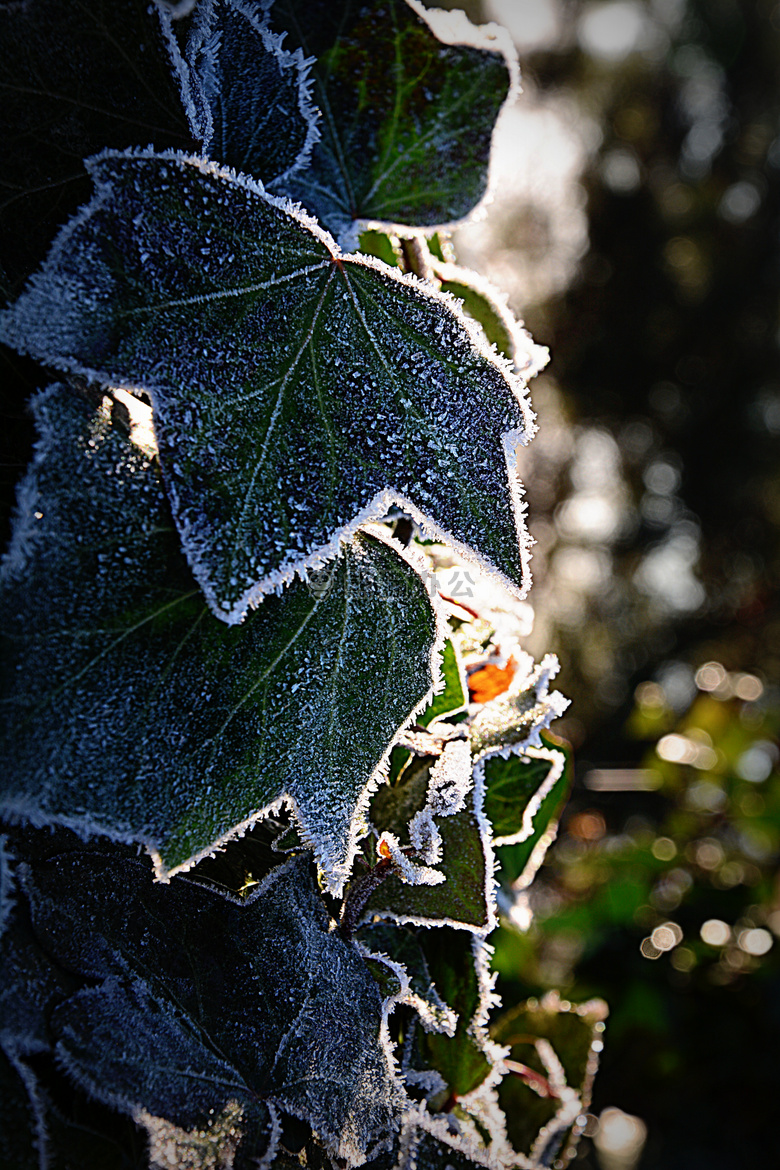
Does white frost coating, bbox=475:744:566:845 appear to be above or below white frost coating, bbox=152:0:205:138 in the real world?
below

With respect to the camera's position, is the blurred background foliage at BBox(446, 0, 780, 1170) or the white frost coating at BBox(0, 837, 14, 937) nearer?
the white frost coating at BBox(0, 837, 14, 937)

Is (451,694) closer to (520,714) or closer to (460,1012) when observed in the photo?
(520,714)

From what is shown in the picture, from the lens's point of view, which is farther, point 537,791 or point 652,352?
point 652,352

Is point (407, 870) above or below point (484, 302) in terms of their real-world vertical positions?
below

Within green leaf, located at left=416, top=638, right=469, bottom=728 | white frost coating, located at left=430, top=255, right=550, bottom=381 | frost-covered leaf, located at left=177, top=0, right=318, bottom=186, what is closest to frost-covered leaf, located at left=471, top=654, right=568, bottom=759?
green leaf, located at left=416, top=638, right=469, bottom=728

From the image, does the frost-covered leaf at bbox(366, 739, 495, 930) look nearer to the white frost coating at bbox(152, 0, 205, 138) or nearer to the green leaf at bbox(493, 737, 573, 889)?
the green leaf at bbox(493, 737, 573, 889)

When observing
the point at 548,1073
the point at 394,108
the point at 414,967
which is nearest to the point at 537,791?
the point at 414,967

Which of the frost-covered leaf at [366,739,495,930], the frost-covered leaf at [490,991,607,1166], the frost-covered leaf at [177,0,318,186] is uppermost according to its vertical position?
the frost-covered leaf at [177,0,318,186]
